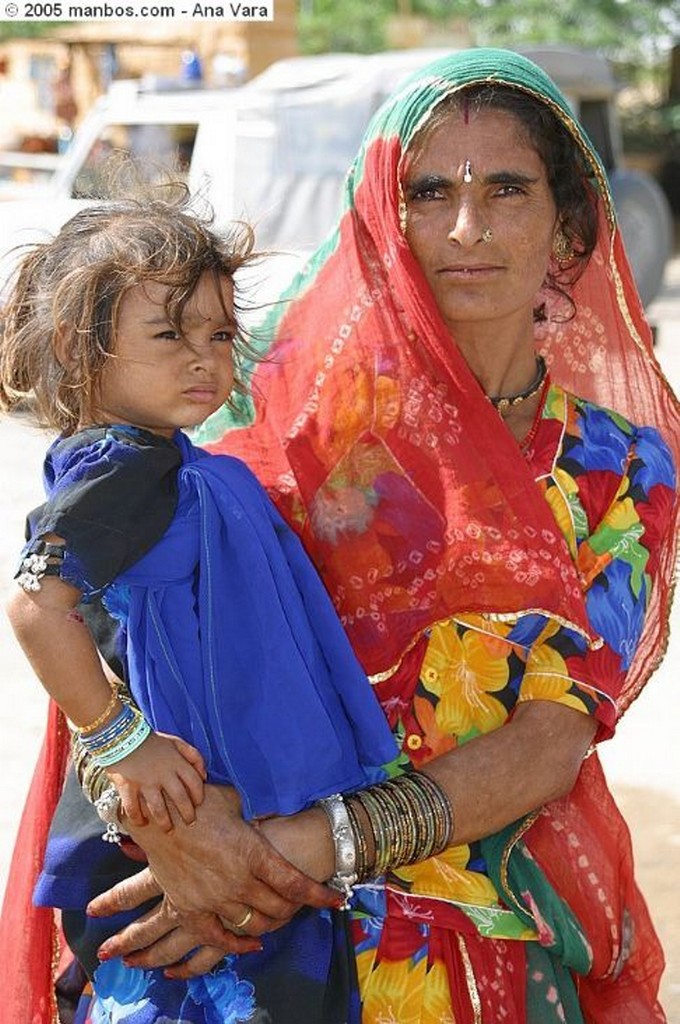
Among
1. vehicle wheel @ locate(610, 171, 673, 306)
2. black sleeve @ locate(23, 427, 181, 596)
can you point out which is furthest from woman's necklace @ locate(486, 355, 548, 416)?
vehicle wheel @ locate(610, 171, 673, 306)

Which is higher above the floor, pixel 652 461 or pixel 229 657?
pixel 652 461

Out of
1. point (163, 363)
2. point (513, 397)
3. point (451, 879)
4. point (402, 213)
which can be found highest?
point (402, 213)

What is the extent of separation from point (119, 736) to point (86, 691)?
0.20ft

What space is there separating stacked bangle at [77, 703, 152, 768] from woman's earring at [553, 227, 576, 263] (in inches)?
36.4

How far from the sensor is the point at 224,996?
5.55 feet

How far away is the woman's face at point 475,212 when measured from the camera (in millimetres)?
1857

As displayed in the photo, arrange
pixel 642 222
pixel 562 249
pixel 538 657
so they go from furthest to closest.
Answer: pixel 642 222 → pixel 562 249 → pixel 538 657

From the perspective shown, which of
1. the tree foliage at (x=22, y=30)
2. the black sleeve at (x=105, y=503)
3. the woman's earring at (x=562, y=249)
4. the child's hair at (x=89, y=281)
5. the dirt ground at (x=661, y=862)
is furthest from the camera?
the tree foliage at (x=22, y=30)

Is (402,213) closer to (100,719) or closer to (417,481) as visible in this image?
(417,481)

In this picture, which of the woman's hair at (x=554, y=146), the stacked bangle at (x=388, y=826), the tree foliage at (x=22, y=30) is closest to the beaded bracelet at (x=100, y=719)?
the stacked bangle at (x=388, y=826)

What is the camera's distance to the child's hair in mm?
1678

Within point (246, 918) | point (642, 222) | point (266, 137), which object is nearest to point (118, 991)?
point (246, 918)

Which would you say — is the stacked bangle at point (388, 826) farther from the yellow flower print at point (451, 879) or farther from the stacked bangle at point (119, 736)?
the stacked bangle at point (119, 736)

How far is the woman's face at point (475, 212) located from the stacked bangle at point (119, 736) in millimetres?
681
